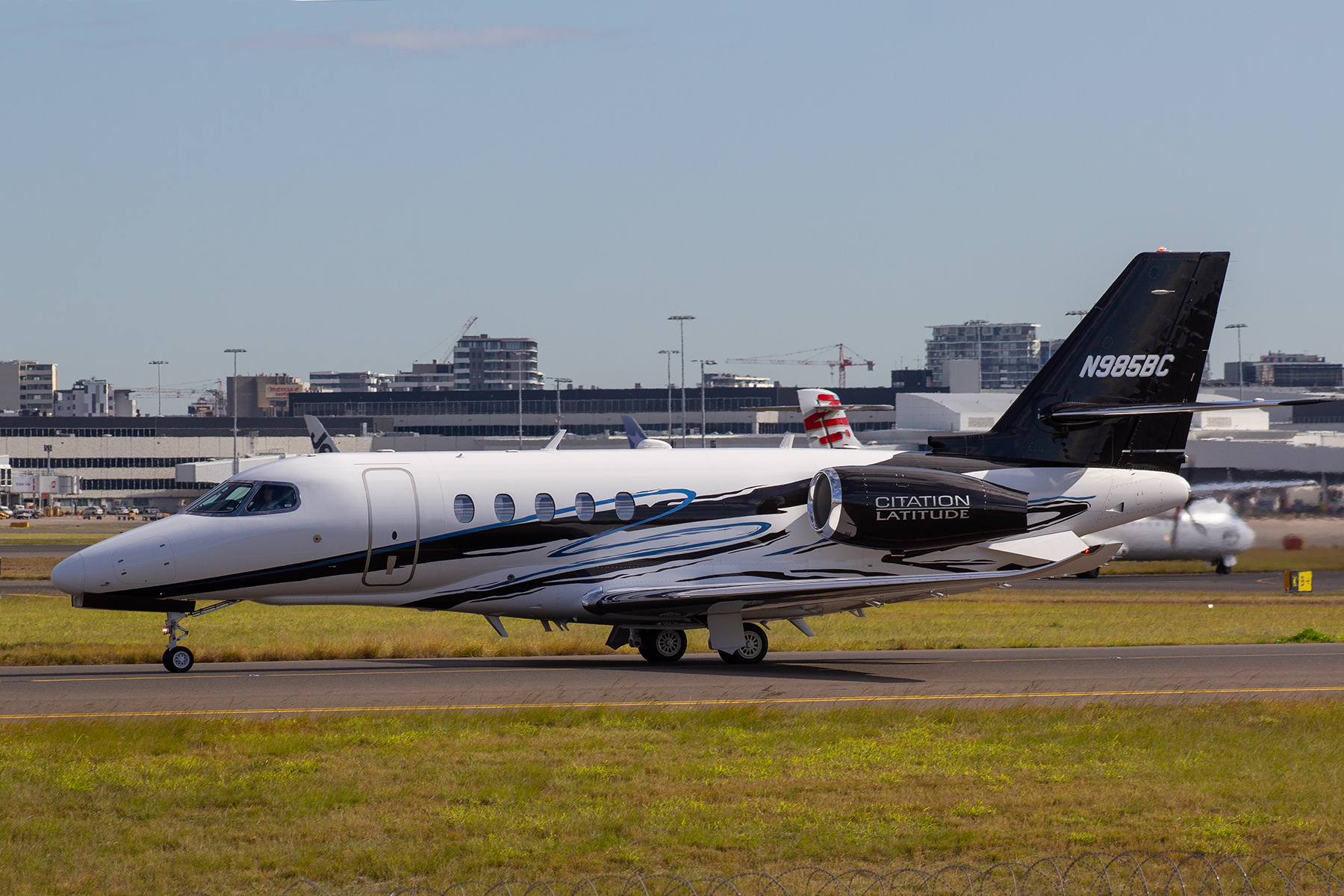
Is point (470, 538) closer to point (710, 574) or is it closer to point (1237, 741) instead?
point (710, 574)

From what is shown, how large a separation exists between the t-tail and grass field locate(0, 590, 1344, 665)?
219 inches

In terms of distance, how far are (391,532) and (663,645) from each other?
5.94 meters

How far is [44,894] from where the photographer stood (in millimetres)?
10977

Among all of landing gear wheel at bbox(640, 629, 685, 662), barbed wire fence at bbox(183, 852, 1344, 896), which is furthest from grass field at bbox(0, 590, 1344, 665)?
barbed wire fence at bbox(183, 852, 1344, 896)

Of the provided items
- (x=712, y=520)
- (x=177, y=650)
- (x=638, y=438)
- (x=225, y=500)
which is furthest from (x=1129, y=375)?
(x=177, y=650)

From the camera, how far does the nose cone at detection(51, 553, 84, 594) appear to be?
23828 millimetres

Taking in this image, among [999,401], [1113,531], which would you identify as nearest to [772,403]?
[999,401]

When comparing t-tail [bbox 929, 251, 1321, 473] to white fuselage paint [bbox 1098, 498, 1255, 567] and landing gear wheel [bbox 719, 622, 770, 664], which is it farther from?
white fuselage paint [bbox 1098, 498, 1255, 567]

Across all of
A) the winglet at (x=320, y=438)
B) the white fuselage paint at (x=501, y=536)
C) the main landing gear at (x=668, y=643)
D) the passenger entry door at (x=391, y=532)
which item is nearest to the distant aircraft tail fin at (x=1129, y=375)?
the white fuselage paint at (x=501, y=536)

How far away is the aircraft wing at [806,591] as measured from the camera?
25656 millimetres

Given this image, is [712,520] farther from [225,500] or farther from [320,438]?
[320,438]

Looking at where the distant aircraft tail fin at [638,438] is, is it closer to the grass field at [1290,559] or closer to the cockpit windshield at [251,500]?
the cockpit windshield at [251,500]

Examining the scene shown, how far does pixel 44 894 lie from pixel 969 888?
23.4 ft

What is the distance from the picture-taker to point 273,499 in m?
25.4
